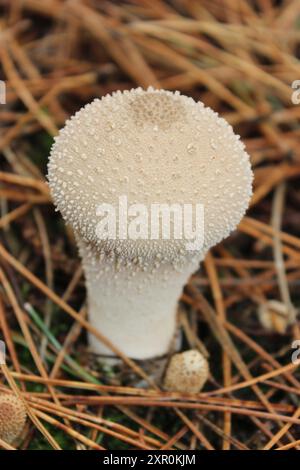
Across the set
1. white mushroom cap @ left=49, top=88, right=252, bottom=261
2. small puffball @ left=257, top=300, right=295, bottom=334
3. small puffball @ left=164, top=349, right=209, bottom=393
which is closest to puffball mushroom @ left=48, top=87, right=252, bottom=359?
white mushroom cap @ left=49, top=88, right=252, bottom=261

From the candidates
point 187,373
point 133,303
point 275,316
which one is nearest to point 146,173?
point 133,303

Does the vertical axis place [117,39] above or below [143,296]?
above

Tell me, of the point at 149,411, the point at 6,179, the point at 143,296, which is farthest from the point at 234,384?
the point at 6,179

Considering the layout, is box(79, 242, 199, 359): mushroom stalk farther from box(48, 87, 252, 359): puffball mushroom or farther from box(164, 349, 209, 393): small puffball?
box(164, 349, 209, 393): small puffball

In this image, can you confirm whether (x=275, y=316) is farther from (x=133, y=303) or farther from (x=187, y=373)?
(x=133, y=303)
